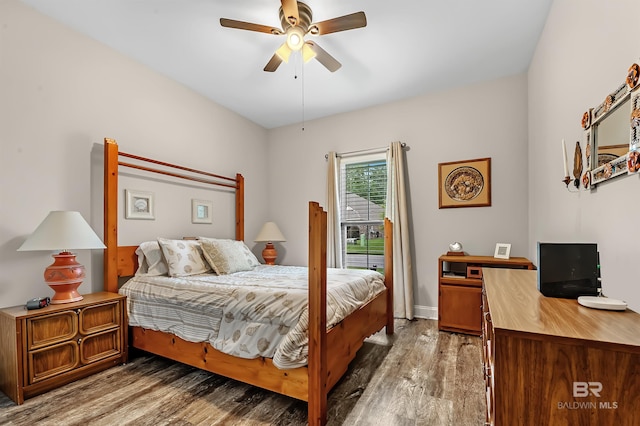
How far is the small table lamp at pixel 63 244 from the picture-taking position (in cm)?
203

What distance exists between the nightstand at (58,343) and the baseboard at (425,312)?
312 cm

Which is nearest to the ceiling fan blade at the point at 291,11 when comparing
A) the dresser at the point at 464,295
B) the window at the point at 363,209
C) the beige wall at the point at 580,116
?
the beige wall at the point at 580,116

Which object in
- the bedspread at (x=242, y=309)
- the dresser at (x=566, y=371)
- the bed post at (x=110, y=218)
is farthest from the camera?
the bed post at (x=110, y=218)

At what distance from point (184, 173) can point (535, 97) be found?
12.6 feet

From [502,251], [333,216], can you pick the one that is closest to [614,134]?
[502,251]

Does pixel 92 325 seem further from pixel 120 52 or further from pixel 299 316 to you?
pixel 120 52

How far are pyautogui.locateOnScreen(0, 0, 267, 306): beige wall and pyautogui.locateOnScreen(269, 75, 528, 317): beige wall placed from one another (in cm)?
187

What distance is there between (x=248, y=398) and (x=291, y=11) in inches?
103

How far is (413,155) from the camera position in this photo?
3.76 m

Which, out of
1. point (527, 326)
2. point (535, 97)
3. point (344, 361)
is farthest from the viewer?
point (535, 97)

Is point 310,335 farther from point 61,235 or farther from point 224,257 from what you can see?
point 61,235

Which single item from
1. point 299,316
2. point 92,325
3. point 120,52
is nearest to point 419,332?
point 299,316

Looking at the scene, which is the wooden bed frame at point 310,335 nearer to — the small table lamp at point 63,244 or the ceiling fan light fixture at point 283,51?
the small table lamp at point 63,244

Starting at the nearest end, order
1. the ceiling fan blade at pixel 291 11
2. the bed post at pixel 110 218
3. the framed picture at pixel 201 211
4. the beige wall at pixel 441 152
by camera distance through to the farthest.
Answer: the ceiling fan blade at pixel 291 11
the bed post at pixel 110 218
the beige wall at pixel 441 152
the framed picture at pixel 201 211
